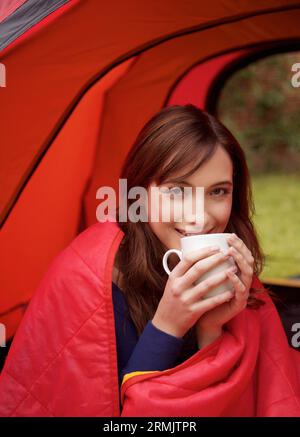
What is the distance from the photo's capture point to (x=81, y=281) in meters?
1.32

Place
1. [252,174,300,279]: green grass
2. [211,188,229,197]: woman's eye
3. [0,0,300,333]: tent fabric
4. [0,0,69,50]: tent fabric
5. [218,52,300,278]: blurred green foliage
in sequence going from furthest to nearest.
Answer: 1. [218,52,300,278]: blurred green foliage
2. [252,174,300,279]: green grass
3. [0,0,300,333]: tent fabric
4. [211,188,229,197]: woman's eye
5. [0,0,69,50]: tent fabric

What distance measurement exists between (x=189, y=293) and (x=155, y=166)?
0.33 metres

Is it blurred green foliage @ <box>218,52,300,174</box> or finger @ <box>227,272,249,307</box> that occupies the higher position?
blurred green foliage @ <box>218,52,300,174</box>

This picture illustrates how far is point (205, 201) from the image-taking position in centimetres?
132

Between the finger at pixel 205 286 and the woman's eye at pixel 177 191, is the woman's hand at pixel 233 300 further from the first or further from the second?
the woman's eye at pixel 177 191

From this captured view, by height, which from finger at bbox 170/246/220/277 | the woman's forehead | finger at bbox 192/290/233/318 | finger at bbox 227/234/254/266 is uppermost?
the woman's forehead

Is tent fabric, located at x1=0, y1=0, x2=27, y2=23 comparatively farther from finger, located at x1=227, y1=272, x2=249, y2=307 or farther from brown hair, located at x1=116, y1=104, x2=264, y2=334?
finger, located at x1=227, y1=272, x2=249, y2=307

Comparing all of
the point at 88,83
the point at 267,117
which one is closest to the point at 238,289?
the point at 88,83

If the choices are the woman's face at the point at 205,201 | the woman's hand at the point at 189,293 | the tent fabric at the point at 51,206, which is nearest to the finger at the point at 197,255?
the woman's hand at the point at 189,293

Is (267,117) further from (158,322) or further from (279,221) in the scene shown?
(158,322)

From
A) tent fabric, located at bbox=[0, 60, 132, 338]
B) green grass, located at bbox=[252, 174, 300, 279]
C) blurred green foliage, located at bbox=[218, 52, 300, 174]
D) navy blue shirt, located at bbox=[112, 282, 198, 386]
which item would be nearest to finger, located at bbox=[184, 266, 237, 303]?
navy blue shirt, located at bbox=[112, 282, 198, 386]

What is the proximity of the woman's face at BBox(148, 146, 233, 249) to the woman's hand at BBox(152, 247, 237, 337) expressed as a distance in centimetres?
17

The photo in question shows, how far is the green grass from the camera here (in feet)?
11.4

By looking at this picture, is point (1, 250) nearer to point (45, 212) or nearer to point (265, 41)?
point (45, 212)
